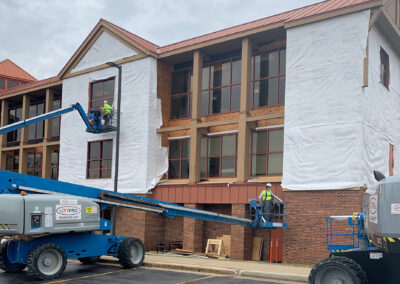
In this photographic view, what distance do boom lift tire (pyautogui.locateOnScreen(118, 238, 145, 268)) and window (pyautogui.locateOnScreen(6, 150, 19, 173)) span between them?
24.7m

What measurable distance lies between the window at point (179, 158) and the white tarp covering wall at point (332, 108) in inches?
275

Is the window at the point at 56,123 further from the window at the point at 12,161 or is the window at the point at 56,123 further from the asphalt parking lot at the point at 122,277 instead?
the asphalt parking lot at the point at 122,277

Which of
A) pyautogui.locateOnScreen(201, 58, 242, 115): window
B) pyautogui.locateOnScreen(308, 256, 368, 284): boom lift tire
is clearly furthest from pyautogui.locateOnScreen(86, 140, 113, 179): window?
pyautogui.locateOnScreen(308, 256, 368, 284): boom lift tire

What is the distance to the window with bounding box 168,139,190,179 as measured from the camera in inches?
1027

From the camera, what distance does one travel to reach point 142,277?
45.8 feet

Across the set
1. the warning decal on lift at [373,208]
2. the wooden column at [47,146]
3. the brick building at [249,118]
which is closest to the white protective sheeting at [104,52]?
the brick building at [249,118]

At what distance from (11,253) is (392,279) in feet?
32.1

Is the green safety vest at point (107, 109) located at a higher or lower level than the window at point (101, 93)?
lower

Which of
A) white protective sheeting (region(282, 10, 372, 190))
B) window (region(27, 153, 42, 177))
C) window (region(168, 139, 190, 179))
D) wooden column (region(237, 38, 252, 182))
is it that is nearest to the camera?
white protective sheeting (region(282, 10, 372, 190))

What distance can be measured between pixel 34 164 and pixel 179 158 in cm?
1512

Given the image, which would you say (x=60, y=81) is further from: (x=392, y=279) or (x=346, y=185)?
(x=392, y=279)

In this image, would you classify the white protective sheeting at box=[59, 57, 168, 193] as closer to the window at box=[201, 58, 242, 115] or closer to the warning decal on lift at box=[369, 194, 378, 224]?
the window at box=[201, 58, 242, 115]

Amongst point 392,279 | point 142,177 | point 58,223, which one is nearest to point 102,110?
point 142,177

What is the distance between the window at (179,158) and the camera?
26.1 meters
